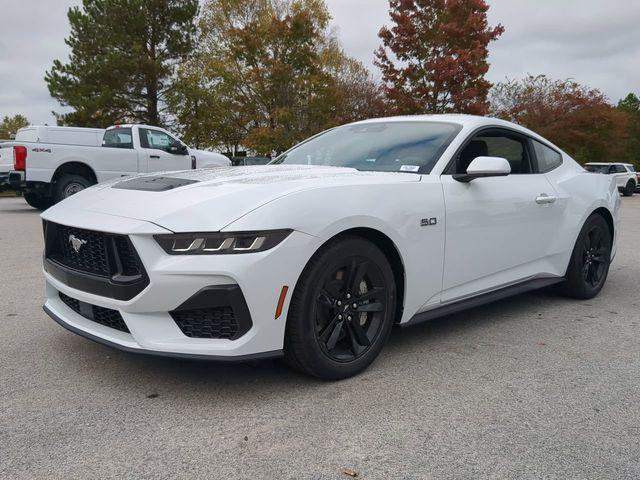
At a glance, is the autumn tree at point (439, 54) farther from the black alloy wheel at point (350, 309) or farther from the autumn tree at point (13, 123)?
the autumn tree at point (13, 123)

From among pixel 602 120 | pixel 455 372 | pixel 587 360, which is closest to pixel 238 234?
pixel 455 372

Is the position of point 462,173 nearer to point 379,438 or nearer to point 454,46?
point 379,438

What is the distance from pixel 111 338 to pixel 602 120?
35.5 metres

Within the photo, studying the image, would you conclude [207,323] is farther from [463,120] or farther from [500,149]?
[500,149]

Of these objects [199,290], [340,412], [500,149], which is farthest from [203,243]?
[500,149]

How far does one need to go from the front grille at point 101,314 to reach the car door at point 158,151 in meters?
10.7

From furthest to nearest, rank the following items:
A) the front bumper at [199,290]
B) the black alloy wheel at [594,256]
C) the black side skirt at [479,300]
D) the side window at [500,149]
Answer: the black alloy wheel at [594,256], the side window at [500,149], the black side skirt at [479,300], the front bumper at [199,290]

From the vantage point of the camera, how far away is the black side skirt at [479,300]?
344cm

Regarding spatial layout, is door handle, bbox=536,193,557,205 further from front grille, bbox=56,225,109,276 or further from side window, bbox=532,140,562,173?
front grille, bbox=56,225,109,276

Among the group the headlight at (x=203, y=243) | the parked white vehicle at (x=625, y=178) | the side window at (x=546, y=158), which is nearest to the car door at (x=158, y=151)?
the side window at (x=546, y=158)

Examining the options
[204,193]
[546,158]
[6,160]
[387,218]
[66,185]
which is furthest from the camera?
[6,160]

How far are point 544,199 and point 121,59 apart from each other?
2740cm

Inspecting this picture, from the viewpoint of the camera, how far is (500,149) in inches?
171

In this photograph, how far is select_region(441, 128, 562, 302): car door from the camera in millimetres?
3551
